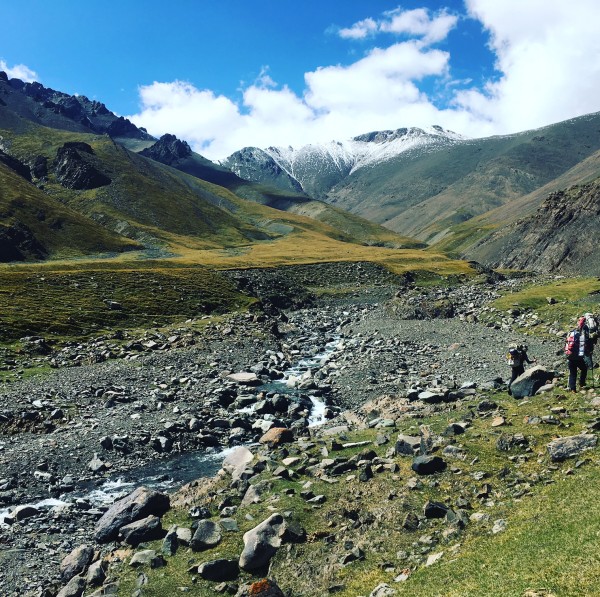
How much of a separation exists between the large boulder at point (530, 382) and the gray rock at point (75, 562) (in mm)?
24299

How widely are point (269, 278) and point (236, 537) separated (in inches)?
3729

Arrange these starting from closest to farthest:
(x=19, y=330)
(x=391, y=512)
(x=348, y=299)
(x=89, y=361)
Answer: (x=391, y=512), (x=89, y=361), (x=19, y=330), (x=348, y=299)

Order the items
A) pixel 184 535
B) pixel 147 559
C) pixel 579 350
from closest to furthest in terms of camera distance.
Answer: pixel 147 559, pixel 184 535, pixel 579 350

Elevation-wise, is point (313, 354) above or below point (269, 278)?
below

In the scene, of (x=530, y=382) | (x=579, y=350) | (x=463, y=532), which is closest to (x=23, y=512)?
(x=463, y=532)

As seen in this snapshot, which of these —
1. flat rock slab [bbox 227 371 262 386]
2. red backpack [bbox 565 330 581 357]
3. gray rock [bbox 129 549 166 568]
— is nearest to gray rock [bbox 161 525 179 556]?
gray rock [bbox 129 549 166 568]

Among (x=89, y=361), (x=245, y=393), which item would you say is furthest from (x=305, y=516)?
(x=89, y=361)

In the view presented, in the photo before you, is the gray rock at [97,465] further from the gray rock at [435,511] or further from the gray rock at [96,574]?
the gray rock at [435,511]

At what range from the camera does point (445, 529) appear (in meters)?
16.8

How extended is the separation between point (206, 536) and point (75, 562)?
5.56m

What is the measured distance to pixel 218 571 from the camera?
16688 mm

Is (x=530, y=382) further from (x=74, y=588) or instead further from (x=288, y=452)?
(x=74, y=588)

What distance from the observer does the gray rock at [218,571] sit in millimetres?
16641

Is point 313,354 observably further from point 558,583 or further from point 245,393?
point 558,583
